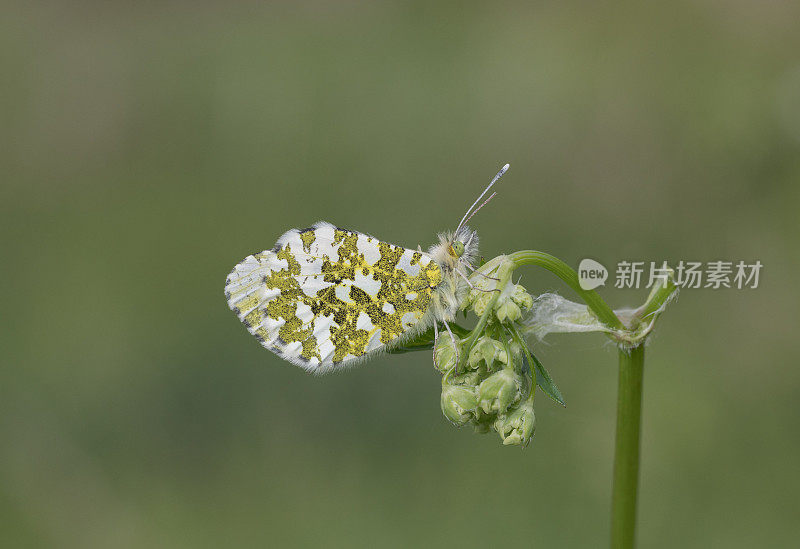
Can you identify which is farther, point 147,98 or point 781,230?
point 147,98

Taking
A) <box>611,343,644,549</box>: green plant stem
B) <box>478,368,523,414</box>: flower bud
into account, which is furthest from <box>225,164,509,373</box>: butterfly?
<box>611,343,644,549</box>: green plant stem

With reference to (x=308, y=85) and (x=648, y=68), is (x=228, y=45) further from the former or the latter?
(x=648, y=68)

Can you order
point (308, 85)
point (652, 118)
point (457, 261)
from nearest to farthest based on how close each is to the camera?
point (457, 261) < point (652, 118) < point (308, 85)

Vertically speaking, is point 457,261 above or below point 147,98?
below

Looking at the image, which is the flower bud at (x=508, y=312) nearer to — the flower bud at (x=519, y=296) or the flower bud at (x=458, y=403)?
the flower bud at (x=519, y=296)

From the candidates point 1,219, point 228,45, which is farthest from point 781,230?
point 1,219

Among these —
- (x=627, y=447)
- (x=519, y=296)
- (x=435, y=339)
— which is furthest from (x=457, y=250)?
(x=627, y=447)

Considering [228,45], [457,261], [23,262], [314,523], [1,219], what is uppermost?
[228,45]
